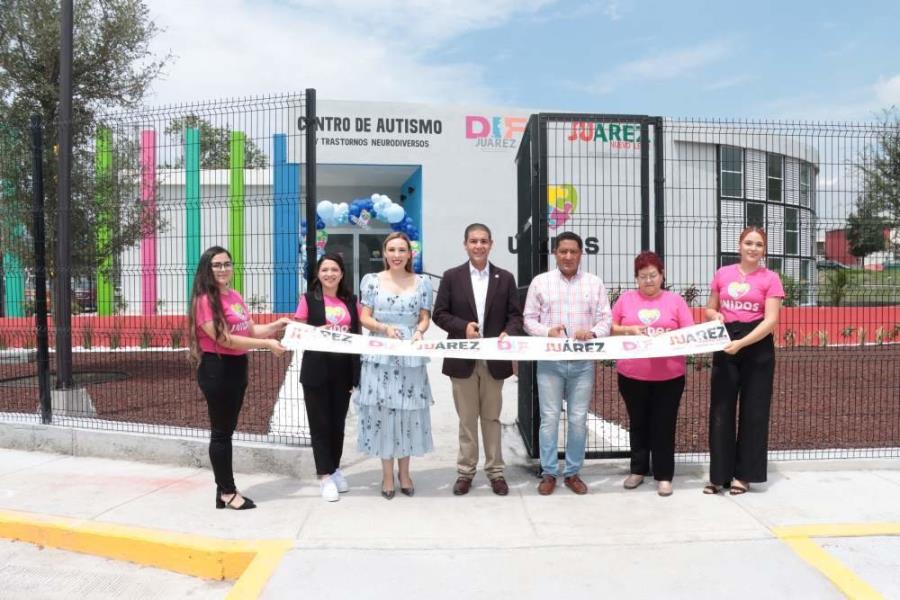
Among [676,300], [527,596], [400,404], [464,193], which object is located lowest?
[527,596]

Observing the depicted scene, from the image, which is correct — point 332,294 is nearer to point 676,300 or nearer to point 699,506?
point 676,300

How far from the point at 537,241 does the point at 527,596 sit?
2.93 metres

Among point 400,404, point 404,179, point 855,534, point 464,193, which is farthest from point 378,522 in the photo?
point 404,179

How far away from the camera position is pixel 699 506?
16.2ft

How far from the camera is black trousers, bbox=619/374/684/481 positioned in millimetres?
5164

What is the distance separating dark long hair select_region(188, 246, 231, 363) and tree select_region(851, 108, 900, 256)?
528 cm

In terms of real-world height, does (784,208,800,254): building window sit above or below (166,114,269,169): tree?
below

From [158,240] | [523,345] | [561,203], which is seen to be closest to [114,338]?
[158,240]

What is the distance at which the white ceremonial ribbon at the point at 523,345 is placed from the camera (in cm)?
499

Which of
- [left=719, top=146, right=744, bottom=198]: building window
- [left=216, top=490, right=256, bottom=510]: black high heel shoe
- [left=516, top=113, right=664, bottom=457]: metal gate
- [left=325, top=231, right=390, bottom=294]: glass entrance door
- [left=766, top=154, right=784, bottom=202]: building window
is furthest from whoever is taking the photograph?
[left=325, top=231, right=390, bottom=294]: glass entrance door

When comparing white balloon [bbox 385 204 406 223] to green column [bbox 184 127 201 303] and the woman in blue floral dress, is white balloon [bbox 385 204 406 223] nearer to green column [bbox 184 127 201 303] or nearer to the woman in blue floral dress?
green column [bbox 184 127 201 303]

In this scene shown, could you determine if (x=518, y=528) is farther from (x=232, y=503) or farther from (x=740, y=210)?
(x=740, y=210)

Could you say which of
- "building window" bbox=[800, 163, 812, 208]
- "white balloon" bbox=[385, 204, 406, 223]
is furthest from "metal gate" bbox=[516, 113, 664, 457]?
"white balloon" bbox=[385, 204, 406, 223]

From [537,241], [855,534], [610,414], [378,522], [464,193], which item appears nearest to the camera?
[855,534]
